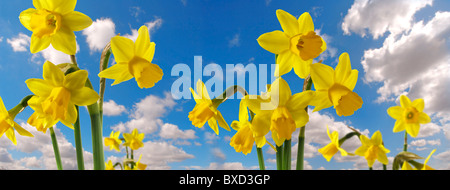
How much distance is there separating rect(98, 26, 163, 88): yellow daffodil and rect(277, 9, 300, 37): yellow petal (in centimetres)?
69

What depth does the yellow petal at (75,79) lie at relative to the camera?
141cm

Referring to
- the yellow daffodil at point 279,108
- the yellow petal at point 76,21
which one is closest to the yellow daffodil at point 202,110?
the yellow daffodil at point 279,108

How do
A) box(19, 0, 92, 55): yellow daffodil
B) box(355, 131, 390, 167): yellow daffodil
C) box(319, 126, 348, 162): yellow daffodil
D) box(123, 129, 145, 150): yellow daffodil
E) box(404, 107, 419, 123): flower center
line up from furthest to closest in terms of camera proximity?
box(123, 129, 145, 150): yellow daffodil < box(404, 107, 419, 123): flower center < box(355, 131, 390, 167): yellow daffodil < box(319, 126, 348, 162): yellow daffodil < box(19, 0, 92, 55): yellow daffodil

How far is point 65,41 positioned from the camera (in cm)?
156

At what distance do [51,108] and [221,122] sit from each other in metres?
0.85

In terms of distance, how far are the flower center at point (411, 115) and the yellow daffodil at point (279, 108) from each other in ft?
7.83

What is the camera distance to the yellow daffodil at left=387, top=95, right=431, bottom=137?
121 inches

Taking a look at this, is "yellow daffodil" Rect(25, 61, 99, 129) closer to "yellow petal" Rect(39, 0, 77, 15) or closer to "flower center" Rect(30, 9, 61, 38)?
"flower center" Rect(30, 9, 61, 38)

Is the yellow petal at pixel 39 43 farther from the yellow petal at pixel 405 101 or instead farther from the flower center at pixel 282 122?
the yellow petal at pixel 405 101

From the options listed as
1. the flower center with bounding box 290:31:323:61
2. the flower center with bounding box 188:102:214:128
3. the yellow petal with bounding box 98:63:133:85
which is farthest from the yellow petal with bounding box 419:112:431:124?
the yellow petal with bounding box 98:63:133:85

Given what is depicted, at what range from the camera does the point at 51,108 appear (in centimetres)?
134

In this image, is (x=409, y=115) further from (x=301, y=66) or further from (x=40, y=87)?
(x=40, y=87)

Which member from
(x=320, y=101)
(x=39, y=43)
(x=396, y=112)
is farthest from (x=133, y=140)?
(x=396, y=112)
